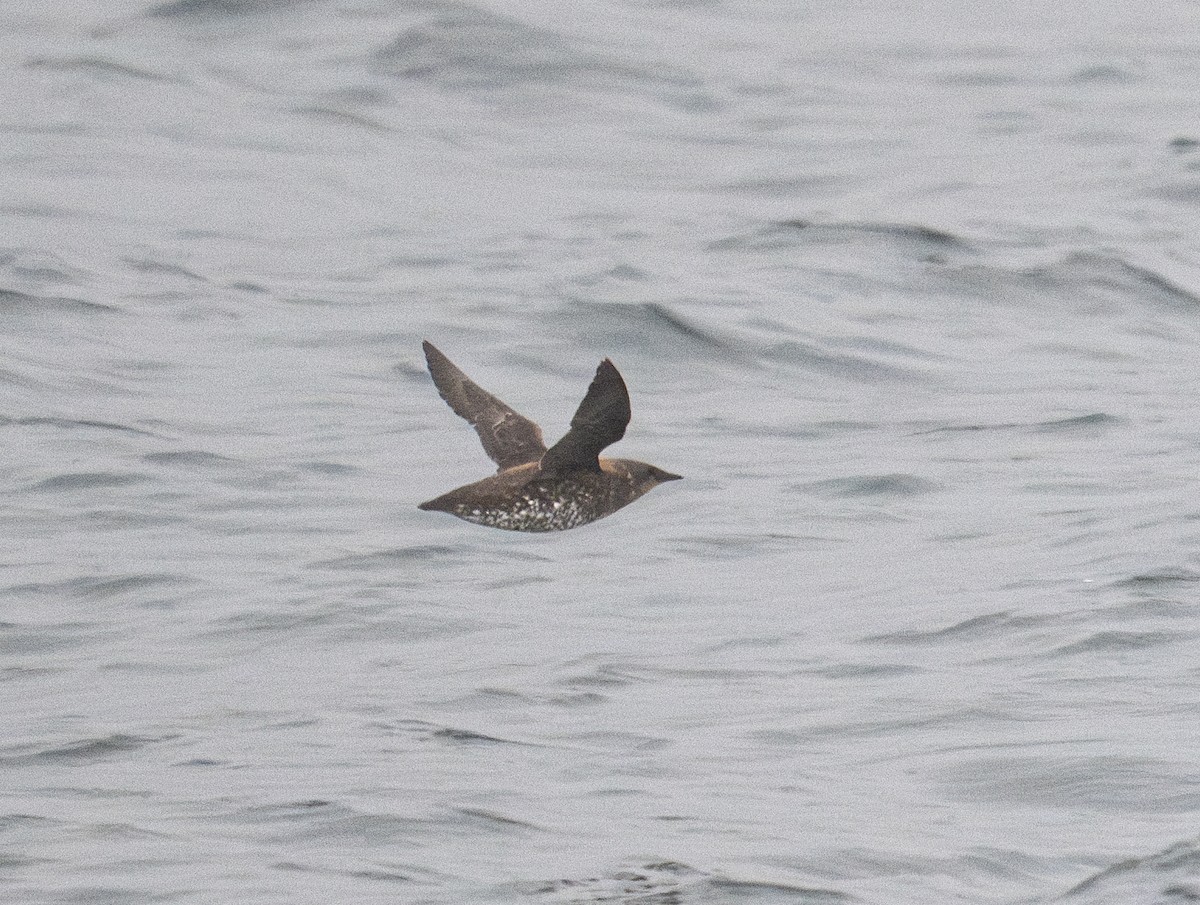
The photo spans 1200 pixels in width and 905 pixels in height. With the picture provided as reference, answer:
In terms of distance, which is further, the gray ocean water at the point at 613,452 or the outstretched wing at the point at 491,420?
the outstretched wing at the point at 491,420

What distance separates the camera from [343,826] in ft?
28.2

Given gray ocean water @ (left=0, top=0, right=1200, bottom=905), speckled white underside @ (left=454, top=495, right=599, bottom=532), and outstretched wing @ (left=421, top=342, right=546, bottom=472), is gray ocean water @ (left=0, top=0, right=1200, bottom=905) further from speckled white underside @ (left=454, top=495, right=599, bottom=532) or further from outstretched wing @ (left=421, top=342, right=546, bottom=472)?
outstretched wing @ (left=421, top=342, right=546, bottom=472)

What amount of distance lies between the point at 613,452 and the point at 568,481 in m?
4.30

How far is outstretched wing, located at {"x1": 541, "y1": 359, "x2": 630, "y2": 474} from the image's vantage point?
29.6 ft

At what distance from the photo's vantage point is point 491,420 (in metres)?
10.7

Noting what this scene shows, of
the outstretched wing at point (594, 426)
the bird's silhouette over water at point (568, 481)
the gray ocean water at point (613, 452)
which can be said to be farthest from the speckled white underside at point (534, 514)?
the gray ocean water at point (613, 452)

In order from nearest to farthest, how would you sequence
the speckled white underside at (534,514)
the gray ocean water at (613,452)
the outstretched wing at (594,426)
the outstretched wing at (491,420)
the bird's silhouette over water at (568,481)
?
the gray ocean water at (613,452), the outstretched wing at (594,426), the bird's silhouette over water at (568,481), the speckled white underside at (534,514), the outstretched wing at (491,420)

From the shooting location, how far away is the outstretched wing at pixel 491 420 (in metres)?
10.4

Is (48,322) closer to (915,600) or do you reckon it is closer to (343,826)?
(915,600)

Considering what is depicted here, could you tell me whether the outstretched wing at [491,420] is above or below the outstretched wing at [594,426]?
below

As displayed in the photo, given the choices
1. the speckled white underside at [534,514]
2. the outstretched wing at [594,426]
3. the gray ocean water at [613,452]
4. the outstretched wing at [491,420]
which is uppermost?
the outstretched wing at [594,426]

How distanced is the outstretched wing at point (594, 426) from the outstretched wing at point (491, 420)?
0.55 m

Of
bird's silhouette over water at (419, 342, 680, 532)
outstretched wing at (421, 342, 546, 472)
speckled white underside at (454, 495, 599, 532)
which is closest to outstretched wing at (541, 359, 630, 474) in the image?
bird's silhouette over water at (419, 342, 680, 532)

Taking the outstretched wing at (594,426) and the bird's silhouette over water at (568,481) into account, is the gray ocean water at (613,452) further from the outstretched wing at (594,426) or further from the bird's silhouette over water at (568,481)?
the outstretched wing at (594,426)
